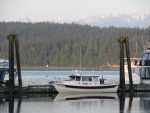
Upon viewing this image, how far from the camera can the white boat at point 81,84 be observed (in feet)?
253

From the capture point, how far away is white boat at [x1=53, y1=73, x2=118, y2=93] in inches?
3041

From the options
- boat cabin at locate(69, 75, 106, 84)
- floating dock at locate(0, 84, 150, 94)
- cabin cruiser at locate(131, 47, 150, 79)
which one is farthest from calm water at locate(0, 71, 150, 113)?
cabin cruiser at locate(131, 47, 150, 79)

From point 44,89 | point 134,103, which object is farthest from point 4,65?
point 134,103

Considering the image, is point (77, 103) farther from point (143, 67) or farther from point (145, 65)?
point (145, 65)

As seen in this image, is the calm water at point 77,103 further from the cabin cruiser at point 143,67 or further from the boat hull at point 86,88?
the cabin cruiser at point 143,67

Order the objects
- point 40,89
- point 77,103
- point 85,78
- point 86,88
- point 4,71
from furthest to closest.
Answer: point 4,71
point 86,88
point 85,78
point 40,89
point 77,103

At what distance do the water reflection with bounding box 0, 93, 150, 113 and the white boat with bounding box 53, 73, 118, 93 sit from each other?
86cm

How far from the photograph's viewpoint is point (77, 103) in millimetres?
65375

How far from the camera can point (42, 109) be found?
58.6 m

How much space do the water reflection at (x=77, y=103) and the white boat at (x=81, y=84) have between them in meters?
0.86

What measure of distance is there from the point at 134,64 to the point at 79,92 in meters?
20.8

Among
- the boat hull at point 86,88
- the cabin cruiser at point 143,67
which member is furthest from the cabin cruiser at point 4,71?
the cabin cruiser at point 143,67

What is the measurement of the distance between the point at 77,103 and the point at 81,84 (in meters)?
12.1

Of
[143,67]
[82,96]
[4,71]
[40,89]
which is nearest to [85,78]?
[82,96]
